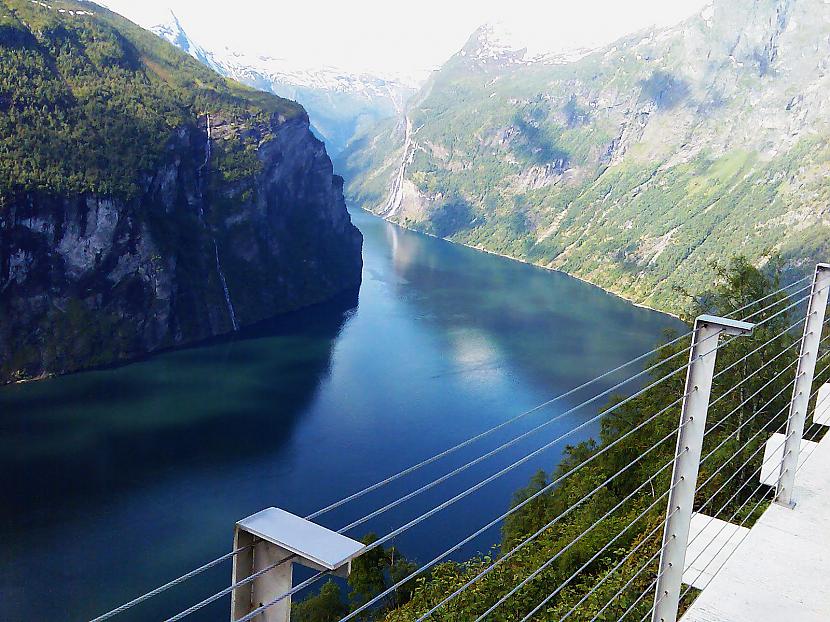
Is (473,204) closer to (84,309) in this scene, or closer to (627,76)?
(627,76)

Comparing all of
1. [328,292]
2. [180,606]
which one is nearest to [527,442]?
[180,606]

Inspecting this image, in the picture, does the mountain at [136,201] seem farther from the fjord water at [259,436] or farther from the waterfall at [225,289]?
the fjord water at [259,436]

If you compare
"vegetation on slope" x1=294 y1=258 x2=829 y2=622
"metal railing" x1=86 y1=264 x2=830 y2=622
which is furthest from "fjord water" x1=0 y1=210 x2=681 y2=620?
"metal railing" x1=86 y1=264 x2=830 y2=622

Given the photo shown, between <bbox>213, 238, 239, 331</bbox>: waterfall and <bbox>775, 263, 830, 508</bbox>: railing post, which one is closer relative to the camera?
<bbox>775, 263, 830, 508</bbox>: railing post

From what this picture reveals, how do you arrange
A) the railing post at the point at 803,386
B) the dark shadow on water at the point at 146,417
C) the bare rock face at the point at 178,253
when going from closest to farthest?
the railing post at the point at 803,386, the dark shadow on water at the point at 146,417, the bare rock face at the point at 178,253

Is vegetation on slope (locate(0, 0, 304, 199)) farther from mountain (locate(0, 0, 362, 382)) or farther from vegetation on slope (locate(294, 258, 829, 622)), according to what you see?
vegetation on slope (locate(294, 258, 829, 622))

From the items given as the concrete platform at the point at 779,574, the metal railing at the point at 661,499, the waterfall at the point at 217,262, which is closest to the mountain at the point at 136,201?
the waterfall at the point at 217,262
